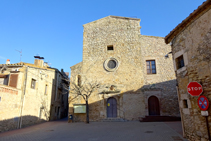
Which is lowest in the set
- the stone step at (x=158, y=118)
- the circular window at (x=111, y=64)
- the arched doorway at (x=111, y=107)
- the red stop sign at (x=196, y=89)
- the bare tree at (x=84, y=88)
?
the stone step at (x=158, y=118)

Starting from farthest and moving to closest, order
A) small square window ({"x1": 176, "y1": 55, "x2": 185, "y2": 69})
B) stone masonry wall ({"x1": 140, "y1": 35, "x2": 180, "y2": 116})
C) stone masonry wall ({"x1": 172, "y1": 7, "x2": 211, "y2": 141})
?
stone masonry wall ({"x1": 140, "y1": 35, "x2": 180, "y2": 116}), small square window ({"x1": 176, "y1": 55, "x2": 185, "y2": 69}), stone masonry wall ({"x1": 172, "y1": 7, "x2": 211, "y2": 141})

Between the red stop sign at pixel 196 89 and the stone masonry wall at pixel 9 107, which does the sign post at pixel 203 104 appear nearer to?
the red stop sign at pixel 196 89

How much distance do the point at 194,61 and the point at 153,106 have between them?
8.31m

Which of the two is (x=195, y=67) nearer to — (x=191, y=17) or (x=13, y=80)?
(x=191, y=17)

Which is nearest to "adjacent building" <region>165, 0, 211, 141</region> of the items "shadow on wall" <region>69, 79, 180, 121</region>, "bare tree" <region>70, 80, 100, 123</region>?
"shadow on wall" <region>69, 79, 180, 121</region>

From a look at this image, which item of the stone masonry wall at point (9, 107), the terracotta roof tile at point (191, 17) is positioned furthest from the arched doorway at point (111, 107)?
the terracotta roof tile at point (191, 17)

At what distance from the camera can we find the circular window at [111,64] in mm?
14678

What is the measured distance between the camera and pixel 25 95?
13094mm

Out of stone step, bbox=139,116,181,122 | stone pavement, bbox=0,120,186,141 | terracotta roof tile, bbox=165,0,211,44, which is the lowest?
stone pavement, bbox=0,120,186,141

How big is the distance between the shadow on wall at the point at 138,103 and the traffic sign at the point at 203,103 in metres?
8.04

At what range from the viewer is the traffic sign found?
5007mm

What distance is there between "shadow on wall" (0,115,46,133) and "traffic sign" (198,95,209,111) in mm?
11981

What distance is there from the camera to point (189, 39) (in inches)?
237

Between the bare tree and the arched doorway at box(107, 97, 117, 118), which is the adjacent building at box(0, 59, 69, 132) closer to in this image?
the bare tree
